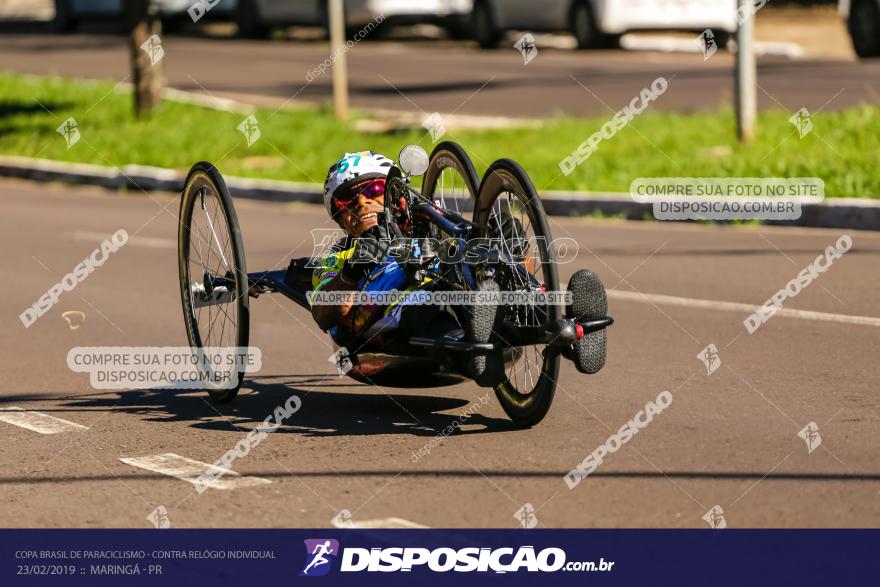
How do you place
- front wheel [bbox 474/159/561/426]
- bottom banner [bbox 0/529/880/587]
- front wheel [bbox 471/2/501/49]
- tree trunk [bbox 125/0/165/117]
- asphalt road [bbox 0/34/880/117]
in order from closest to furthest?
bottom banner [bbox 0/529/880/587], front wheel [bbox 474/159/561/426], tree trunk [bbox 125/0/165/117], asphalt road [bbox 0/34/880/117], front wheel [bbox 471/2/501/49]

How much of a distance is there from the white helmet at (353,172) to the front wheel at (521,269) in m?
0.65

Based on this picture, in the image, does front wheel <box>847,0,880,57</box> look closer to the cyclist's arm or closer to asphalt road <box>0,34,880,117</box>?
asphalt road <box>0,34,880,117</box>

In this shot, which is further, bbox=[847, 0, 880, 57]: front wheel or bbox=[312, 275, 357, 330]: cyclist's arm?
bbox=[847, 0, 880, 57]: front wheel

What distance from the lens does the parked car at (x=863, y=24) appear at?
2295 centimetres

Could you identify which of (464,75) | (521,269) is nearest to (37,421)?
(521,269)

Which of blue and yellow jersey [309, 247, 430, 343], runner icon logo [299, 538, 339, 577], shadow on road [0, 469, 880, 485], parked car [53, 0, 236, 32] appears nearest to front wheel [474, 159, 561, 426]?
blue and yellow jersey [309, 247, 430, 343]

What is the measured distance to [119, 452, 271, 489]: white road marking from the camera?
600cm

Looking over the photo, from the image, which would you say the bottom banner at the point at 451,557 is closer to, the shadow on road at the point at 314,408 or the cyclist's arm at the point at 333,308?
the shadow on road at the point at 314,408

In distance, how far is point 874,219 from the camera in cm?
1305

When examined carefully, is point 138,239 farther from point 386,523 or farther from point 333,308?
point 386,523

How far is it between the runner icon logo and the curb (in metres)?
8.86

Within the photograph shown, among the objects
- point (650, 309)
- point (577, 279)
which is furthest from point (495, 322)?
point (650, 309)

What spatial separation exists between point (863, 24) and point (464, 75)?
650 cm

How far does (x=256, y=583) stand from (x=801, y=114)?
13.0m
